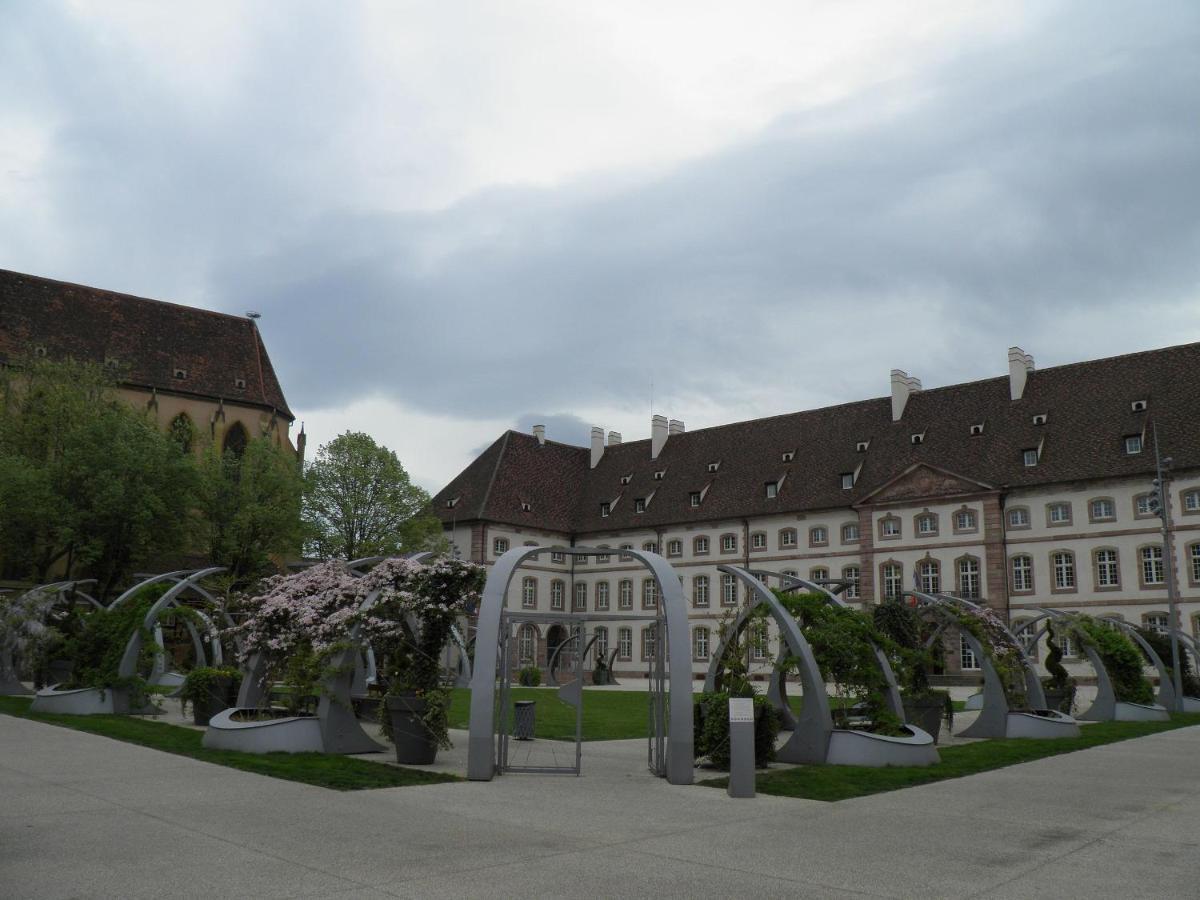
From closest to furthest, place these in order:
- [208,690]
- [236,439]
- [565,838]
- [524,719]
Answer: [565,838] → [524,719] → [208,690] → [236,439]

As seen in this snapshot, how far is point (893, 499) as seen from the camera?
50.8 meters

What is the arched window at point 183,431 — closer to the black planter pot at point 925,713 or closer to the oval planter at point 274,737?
the oval planter at point 274,737

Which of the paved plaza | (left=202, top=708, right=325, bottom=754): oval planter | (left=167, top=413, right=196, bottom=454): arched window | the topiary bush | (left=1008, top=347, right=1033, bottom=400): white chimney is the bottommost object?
the paved plaza

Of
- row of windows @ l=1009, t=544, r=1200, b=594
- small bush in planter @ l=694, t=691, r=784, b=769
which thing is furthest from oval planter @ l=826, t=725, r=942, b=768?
row of windows @ l=1009, t=544, r=1200, b=594

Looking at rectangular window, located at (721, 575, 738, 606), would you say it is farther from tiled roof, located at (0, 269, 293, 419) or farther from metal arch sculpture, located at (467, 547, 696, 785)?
metal arch sculpture, located at (467, 547, 696, 785)

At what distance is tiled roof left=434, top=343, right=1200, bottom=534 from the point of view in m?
46.1

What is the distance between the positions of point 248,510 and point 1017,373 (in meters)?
36.4

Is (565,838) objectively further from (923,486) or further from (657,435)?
(657,435)

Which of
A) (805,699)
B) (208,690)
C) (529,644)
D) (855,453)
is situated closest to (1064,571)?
(855,453)

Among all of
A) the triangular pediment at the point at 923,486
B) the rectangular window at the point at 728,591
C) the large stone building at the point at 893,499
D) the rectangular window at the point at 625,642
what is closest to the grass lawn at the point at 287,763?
the large stone building at the point at 893,499

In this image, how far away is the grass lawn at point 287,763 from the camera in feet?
41.4

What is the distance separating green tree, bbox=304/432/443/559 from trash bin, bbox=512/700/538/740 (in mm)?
32103

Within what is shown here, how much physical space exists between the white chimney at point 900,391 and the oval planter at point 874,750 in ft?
137

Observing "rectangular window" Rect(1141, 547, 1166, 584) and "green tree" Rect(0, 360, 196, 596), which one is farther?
"rectangular window" Rect(1141, 547, 1166, 584)
